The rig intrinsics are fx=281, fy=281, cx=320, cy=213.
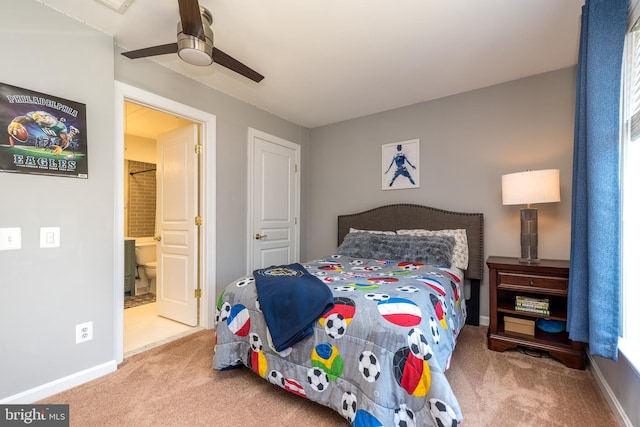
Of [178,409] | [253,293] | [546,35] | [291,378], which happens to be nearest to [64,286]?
[178,409]

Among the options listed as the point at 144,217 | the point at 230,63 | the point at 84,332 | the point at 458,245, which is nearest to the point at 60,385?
the point at 84,332

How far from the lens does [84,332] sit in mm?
1957

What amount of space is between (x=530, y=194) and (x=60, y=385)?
11.9 ft

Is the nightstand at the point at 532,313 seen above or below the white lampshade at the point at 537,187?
below

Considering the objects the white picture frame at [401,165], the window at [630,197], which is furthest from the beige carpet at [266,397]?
the white picture frame at [401,165]

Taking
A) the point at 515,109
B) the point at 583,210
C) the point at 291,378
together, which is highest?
the point at 515,109

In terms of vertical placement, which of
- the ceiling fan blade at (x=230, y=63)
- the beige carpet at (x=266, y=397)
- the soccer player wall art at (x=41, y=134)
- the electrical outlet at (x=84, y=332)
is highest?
the ceiling fan blade at (x=230, y=63)

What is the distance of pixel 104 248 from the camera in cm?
207

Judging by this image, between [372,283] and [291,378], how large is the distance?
30.4 inches

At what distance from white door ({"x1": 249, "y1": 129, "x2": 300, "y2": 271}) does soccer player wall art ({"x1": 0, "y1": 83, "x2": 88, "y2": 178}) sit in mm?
1645

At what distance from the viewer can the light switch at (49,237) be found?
5.82 feet

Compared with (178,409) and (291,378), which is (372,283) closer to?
(291,378)

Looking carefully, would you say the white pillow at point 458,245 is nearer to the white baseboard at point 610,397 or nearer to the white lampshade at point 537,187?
the white lampshade at point 537,187

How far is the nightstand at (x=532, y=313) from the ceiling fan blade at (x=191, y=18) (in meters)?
2.70
